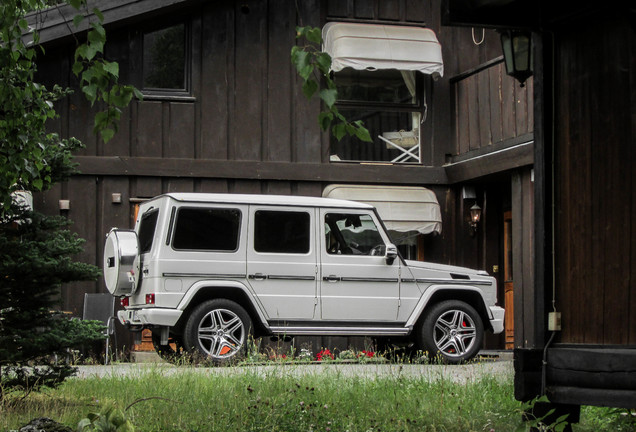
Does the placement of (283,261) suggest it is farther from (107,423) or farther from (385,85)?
(107,423)

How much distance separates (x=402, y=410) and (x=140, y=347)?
321 inches

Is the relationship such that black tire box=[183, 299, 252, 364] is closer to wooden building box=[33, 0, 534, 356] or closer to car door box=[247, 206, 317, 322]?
car door box=[247, 206, 317, 322]

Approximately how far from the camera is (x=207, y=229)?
40.1 ft

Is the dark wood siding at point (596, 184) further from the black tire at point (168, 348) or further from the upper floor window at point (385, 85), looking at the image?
the upper floor window at point (385, 85)

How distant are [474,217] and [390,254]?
4.49 meters

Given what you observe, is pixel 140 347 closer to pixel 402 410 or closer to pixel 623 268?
pixel 402 410

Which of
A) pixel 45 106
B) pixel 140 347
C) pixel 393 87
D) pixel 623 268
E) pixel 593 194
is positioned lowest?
pixel 140 347

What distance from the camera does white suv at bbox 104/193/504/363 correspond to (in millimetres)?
11852

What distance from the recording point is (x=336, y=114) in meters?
5.00

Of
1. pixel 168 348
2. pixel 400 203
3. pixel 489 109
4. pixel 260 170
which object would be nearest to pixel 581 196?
pixel 168 348

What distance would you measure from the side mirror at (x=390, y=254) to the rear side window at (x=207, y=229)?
1.81 meters

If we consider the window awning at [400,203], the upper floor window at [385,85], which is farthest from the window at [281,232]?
the upper floor window at [385,85]

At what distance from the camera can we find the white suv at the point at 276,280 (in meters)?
11.9

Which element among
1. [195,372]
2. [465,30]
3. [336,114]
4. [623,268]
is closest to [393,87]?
[465,30]
